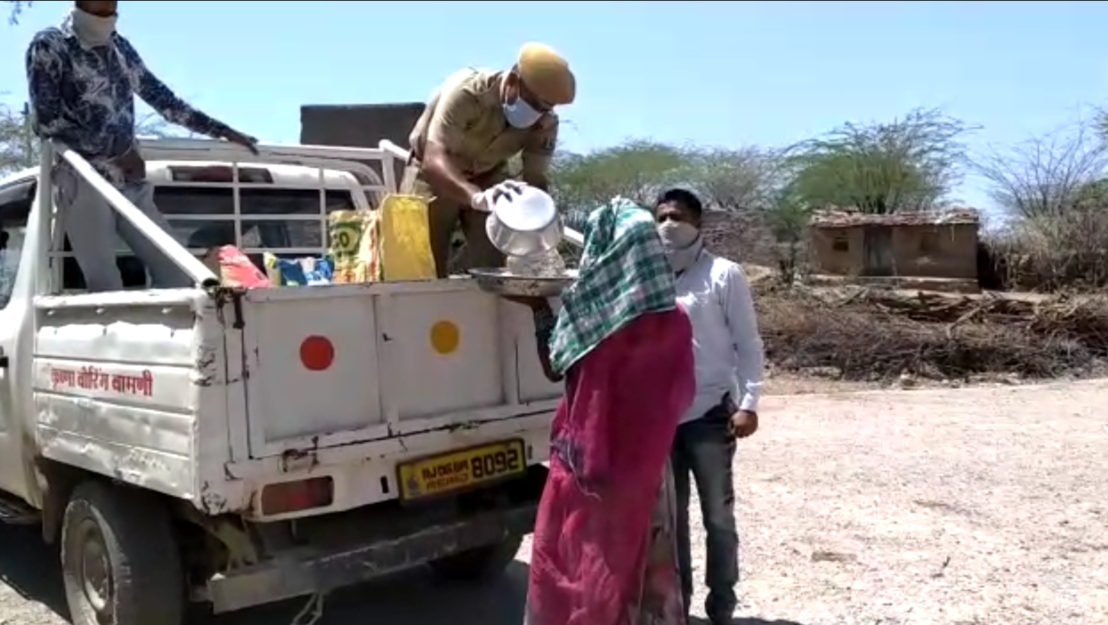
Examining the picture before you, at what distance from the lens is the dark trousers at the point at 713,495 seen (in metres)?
4.29

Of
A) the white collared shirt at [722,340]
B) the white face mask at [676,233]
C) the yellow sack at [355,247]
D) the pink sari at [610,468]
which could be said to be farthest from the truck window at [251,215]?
the pink sari at [610,468]

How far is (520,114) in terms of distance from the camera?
14.8 feet

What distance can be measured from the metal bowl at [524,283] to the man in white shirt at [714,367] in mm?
495

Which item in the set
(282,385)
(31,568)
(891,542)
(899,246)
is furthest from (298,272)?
(899,246)

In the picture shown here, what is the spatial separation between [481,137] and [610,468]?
5.53ft

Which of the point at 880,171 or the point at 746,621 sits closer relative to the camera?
the point at 746,621

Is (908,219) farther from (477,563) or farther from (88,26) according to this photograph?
(88,26)

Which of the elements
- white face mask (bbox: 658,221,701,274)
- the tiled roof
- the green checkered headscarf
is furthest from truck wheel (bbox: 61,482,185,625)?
the tiled roof

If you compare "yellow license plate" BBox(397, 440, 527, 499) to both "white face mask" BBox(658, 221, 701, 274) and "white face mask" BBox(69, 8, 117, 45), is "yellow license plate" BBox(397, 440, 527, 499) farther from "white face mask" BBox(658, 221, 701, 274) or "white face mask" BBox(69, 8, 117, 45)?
"white face mask" BBox(69, 8, 117, 45)

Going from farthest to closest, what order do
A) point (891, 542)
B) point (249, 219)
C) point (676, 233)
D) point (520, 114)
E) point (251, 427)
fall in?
point (891, 542) → point (249, 219) → point (520, 114) → point (676, 233) → point (251, 427)

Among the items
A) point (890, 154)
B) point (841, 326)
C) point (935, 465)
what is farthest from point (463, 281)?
point (890, 154)

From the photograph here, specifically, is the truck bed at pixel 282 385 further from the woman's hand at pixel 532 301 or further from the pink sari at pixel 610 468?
the pink sari at pixel 610 468

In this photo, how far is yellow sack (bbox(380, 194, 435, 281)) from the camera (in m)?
4.13

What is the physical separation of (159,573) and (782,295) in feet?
34.3
